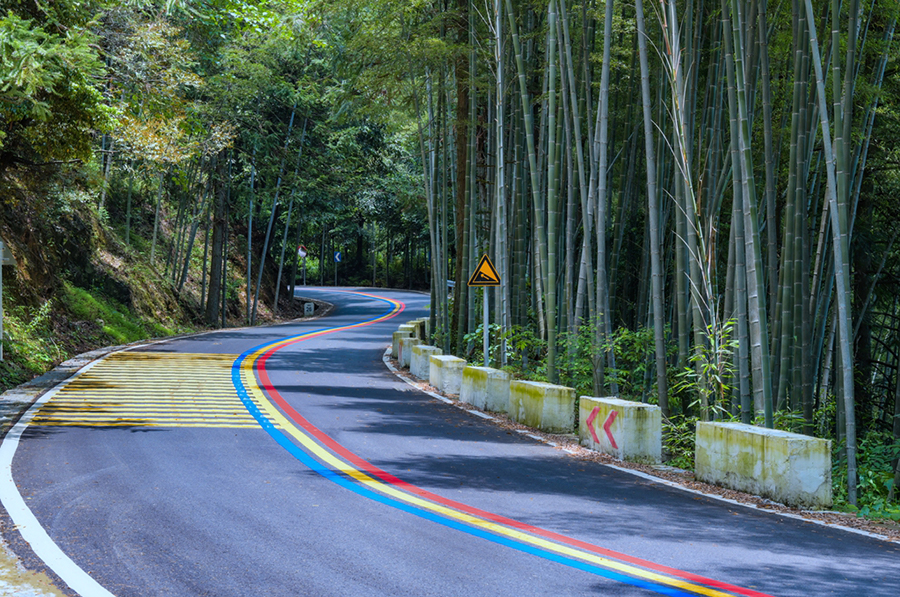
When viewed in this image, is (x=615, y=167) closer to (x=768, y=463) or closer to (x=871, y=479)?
(x=871, y=479)

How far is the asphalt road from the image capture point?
4.32 metres

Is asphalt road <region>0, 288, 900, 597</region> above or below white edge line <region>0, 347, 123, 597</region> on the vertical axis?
below

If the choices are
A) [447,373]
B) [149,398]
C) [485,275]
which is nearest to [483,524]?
[485,275]

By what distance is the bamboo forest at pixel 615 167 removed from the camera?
297 inches

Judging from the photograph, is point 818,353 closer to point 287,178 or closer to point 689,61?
point 689,61

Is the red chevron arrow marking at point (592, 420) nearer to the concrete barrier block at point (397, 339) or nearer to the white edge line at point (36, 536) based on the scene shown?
the white edge line at point (36, 536)

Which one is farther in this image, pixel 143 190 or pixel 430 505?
pixel 143 190

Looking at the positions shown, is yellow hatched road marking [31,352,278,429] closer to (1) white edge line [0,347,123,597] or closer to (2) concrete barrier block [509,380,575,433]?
(1) white edge line [0,347,123,597]

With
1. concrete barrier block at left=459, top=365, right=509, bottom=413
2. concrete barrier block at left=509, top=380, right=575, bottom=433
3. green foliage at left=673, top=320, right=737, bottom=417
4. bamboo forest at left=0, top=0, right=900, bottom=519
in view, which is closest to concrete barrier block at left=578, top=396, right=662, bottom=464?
green foliage at left=673, top=320, right=737, bottom=417

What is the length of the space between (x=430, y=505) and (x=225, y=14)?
646 inches

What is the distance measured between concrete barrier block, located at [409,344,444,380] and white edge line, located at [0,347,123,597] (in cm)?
774

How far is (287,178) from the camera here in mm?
29156

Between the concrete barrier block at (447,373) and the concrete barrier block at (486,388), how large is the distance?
3.05ft

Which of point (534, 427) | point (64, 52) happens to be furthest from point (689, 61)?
point (64, 52)
